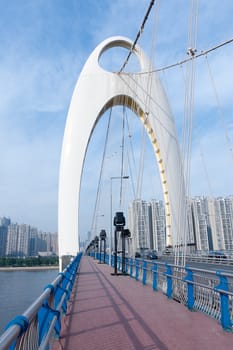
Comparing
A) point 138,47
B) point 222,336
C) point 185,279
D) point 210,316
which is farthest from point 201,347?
point 138,47

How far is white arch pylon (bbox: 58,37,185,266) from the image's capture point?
71.7 ft

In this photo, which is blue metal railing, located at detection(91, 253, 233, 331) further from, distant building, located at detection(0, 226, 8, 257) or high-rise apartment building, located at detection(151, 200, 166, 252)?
distant building, located at detection(0, 226, 8, 257)

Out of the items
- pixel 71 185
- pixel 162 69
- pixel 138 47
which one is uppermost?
pixel 138 47

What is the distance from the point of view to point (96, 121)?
24812 millimetres

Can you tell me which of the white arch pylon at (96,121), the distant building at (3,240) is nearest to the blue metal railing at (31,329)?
the white arch pylon at (96,121)

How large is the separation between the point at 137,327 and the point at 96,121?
2247 centimetres

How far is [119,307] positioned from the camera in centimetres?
467

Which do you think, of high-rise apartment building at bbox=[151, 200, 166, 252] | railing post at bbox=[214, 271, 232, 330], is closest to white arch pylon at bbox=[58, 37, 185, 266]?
high-rise apartment building at bbox=[151, 200, 166, 252]

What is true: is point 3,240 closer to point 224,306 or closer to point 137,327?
point 137,327

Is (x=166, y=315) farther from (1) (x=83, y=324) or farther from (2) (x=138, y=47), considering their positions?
(2) (x=138, y=47)

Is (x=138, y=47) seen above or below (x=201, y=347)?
above

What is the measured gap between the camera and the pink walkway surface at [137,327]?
2828 millimetres

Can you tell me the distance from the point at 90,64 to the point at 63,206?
532 inches

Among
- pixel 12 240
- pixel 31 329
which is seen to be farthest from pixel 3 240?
pixel 31 329
